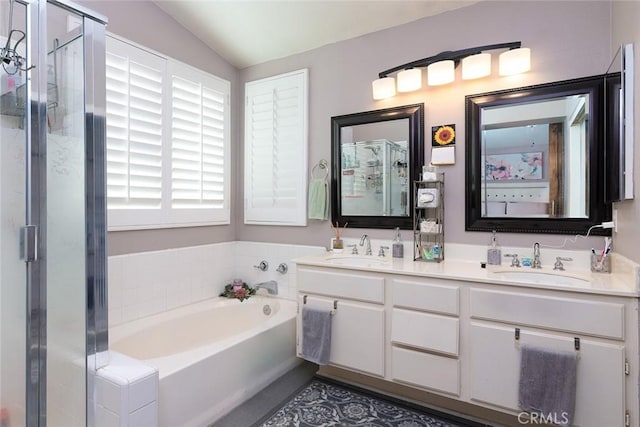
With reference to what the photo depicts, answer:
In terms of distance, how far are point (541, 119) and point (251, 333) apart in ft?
7.53

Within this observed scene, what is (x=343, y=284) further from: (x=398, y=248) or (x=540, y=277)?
(x=540, y=277)

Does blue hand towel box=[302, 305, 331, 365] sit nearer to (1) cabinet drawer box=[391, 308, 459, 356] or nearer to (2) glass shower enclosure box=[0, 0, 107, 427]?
(1) cabinet drawer box=[391, 308, 459, 356]

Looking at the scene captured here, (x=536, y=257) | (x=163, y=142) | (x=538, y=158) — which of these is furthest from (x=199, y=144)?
(x=536, y=257)

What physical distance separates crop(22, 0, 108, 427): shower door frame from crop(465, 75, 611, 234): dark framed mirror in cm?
213

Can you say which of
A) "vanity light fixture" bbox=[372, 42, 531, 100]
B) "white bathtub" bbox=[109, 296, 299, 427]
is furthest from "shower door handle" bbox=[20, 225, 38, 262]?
"vanity light fixture" bbox=[372, 42, 531, 100]

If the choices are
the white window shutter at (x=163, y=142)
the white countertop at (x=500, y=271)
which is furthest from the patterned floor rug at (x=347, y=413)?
the white window shutter at (x=163, y=142)

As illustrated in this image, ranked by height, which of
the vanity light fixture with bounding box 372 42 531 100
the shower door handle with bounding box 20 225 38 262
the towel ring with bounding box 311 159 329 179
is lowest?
the shower door handle with bounding box 20 225 38 262

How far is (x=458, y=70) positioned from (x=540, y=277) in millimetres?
1434

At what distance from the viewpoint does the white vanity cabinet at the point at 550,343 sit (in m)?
1.46

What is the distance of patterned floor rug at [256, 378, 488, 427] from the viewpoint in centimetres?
191

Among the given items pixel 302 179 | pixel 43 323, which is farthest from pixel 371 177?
pixel 43 323

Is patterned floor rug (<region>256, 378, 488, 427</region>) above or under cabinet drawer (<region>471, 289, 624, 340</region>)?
under

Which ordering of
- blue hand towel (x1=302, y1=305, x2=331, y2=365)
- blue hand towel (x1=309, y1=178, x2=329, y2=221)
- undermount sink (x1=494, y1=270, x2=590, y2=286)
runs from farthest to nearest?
blue hand towel (x1=309, y1=178, x2=329, y2=221) < blue hand towel (x1=302, y1=305, x2=331, y2=365) < undermount sink (x1=494, y1=270, x2=590, y2=286)

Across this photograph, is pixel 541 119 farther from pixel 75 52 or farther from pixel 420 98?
pixel 75 52
